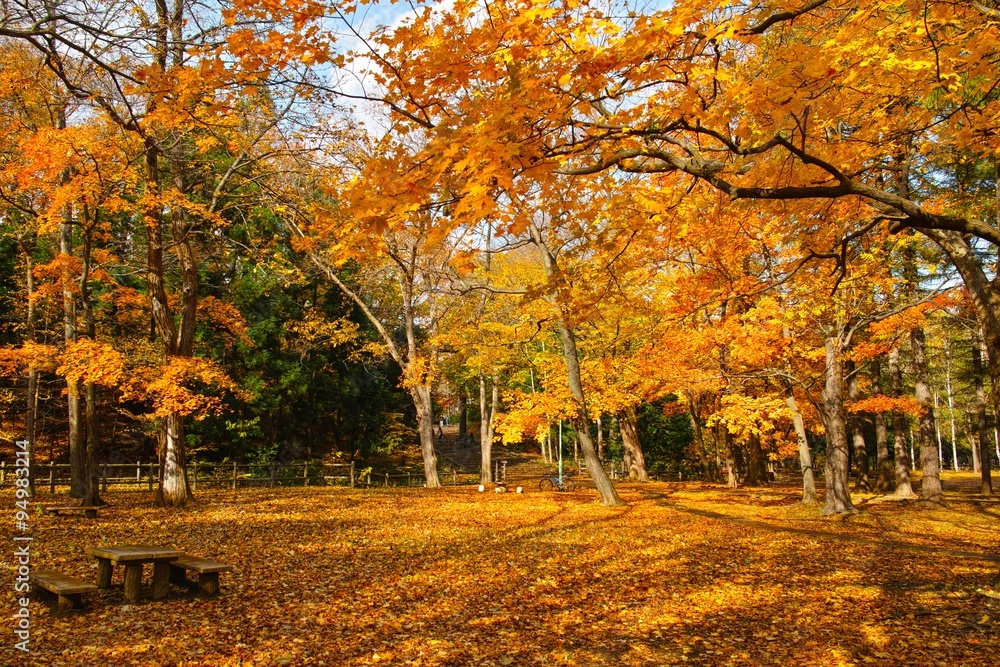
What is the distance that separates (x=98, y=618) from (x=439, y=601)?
3250 mm

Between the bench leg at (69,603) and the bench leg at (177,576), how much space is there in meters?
0.91

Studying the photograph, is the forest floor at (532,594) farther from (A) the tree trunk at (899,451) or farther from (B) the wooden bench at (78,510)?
(A) the tree trunk at (899,451)

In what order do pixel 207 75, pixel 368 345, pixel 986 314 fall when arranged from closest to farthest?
1. pixel 207 75
2. pixel 986 314
3. pixel 368 345

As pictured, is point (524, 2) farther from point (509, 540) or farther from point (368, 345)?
point (368, 345)

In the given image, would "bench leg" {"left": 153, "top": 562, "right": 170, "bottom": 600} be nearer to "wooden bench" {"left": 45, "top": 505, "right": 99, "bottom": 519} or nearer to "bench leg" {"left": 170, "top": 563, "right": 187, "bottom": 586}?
"bench leg" {"left": 170, "top": 563, "right": 187, "bottom": 586}

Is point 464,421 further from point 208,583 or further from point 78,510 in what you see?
point 208,583

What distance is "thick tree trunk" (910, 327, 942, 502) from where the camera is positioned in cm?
1569

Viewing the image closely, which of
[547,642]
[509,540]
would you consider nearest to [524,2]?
[547,642]

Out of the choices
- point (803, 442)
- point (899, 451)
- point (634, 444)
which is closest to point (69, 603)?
point (803, 442)

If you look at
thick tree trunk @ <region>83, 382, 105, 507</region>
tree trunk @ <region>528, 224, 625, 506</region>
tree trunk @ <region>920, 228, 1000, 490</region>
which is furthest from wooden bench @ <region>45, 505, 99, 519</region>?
tree trunk @ <region>920, 228, 1000, 490</region>

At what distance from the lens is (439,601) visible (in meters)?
Result: 6.70

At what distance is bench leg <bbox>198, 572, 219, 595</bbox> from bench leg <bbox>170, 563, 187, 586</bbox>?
0.26 m

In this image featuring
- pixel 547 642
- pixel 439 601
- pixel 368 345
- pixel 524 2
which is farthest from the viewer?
pixel 368 345

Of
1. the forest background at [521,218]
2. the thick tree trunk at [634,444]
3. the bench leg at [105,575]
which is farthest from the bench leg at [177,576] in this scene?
the thick tree trunk at [634,444]
